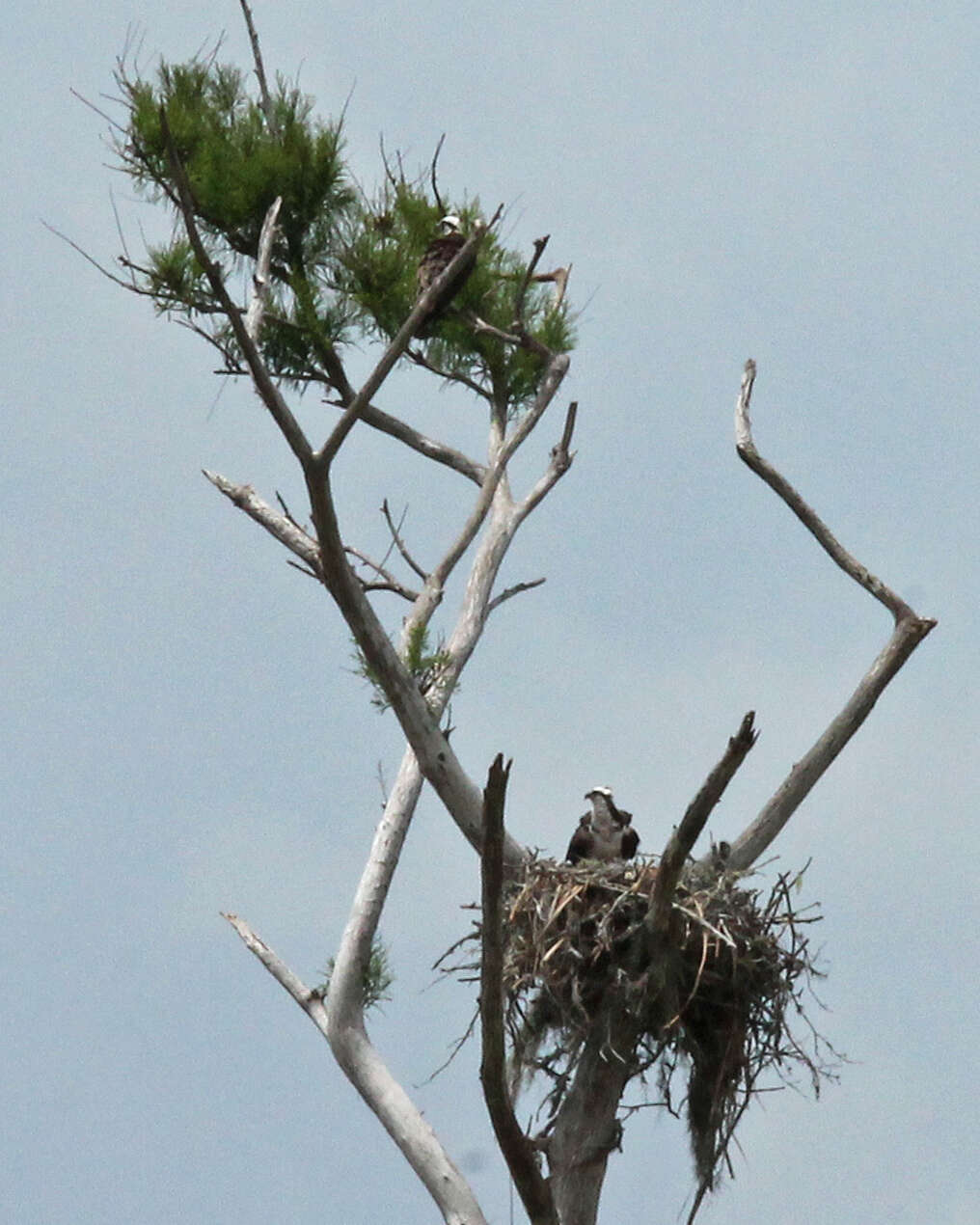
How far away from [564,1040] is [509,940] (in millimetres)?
378

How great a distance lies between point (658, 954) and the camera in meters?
6.09

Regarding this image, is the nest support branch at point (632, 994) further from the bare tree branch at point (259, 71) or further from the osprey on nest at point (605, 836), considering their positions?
the bare tree branch at point (259, 71)

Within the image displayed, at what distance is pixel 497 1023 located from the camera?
481cm

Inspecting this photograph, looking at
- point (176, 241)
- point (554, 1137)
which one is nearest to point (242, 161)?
point (176, 241)

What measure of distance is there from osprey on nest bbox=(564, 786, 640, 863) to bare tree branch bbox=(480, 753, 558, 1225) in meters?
2.20

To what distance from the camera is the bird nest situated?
616 centimetres

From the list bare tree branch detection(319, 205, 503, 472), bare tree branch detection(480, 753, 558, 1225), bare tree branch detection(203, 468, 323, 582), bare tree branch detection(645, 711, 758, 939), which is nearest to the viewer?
bare tree branch detection(480, 753, 558, 1225)

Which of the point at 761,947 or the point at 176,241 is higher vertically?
the point at 176,241

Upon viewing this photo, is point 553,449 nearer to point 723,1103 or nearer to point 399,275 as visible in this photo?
point 399,275

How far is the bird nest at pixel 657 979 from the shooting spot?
6156 millimetres

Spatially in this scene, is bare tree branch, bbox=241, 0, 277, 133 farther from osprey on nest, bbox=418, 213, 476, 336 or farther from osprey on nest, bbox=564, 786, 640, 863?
osprey on nest, bbox=564, 786, 640, 863

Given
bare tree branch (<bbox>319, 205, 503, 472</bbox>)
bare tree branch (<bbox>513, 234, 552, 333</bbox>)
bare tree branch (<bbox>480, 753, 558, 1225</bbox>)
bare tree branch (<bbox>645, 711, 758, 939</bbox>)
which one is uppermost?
bare tree branch (<bbox>513, 234, 552, 333</bbox>)

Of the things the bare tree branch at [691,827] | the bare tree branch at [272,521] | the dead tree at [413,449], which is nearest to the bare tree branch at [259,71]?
the dead tree at [413,449]

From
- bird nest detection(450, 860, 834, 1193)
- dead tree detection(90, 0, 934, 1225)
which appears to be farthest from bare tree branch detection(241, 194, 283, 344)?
bird nest detection(450, 860, 834, 1193)
